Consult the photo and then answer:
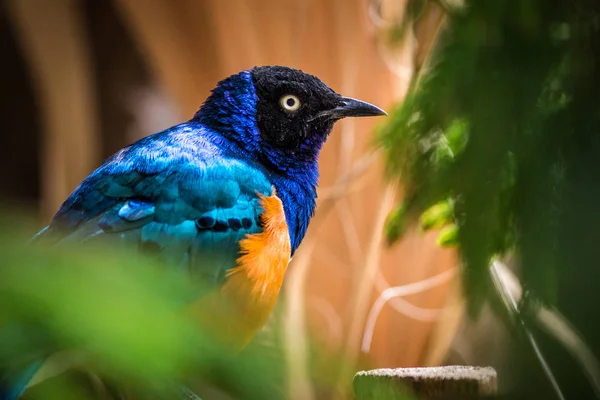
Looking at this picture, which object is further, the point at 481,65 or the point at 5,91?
the point at 5,91

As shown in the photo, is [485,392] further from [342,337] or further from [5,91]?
[5,91]

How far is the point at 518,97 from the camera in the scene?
529 millimetres

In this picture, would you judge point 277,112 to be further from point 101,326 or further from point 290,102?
point 101,326

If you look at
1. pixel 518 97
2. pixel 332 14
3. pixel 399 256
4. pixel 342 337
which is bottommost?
pixel 342 337

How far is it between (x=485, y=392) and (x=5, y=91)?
2.72 m

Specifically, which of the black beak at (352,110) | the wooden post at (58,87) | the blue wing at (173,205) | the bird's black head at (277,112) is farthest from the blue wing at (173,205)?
the wooden post at (58,87)

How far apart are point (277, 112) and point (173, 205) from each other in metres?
0.43

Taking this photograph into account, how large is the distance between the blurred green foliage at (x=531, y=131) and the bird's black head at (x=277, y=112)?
0.94 m

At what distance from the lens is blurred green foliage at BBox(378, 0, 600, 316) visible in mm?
515

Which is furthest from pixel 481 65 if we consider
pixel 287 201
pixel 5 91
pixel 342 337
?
pixel 5 91

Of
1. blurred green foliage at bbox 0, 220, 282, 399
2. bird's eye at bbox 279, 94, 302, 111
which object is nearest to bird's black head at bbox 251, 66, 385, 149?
bird's eye at bbox 279, 94, 302, 111

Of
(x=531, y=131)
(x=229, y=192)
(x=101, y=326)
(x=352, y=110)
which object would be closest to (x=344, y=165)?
(x=352, y=110)

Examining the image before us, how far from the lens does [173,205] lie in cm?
121

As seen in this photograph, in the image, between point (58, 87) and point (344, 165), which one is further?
point (58, 87)
